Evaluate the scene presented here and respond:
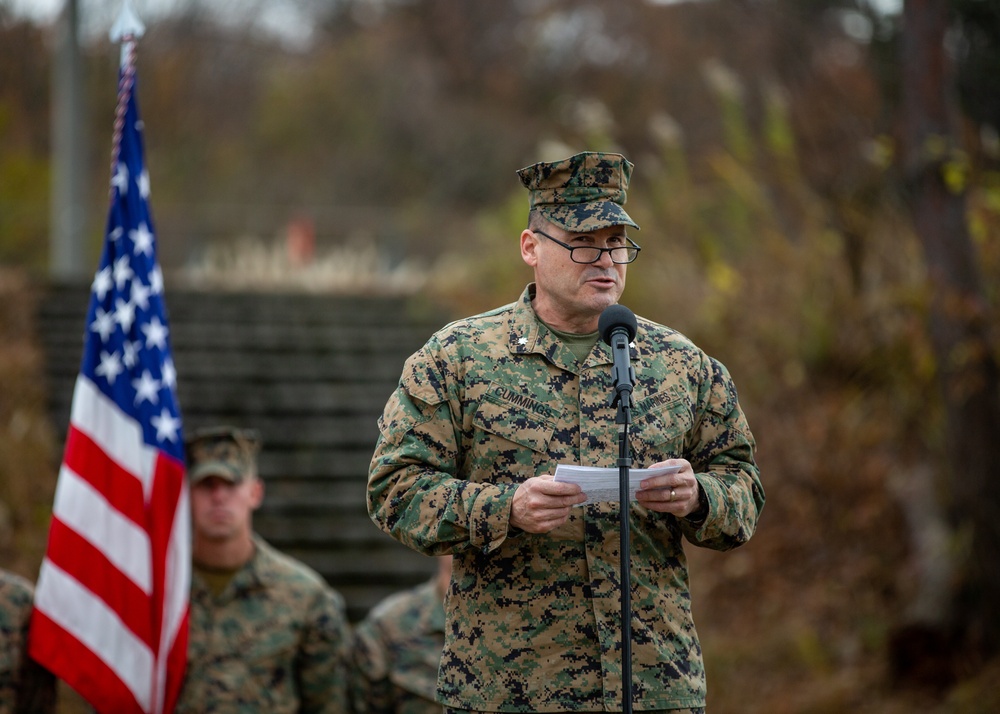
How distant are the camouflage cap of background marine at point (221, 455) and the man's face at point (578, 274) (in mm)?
2265

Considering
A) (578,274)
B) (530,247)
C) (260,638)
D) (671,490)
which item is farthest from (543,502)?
(260,638)

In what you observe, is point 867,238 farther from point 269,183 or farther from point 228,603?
point 269,183

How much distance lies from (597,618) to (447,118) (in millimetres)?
23166

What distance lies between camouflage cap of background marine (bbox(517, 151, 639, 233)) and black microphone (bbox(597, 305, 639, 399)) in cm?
29

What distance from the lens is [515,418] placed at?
3.12 meters

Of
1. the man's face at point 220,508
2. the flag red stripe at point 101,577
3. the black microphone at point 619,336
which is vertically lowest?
the flag red stripe at point 101,577

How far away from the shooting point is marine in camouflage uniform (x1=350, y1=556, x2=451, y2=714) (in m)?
5.07

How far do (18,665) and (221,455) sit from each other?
3.54ft

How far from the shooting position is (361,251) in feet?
67.5

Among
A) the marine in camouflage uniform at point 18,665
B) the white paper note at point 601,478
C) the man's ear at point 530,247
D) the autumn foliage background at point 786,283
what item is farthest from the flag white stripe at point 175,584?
the autumn foliage background at point 786,283

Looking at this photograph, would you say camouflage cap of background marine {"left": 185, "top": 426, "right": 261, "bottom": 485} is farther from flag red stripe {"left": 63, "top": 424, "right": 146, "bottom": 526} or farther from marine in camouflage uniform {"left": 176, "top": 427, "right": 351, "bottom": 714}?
flag red stripe {"left": 63, "top": 424, "right": 146, "bottom": 526}

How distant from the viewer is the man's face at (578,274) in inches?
123

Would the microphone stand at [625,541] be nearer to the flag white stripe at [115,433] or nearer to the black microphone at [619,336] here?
the black microphone at [619,336]

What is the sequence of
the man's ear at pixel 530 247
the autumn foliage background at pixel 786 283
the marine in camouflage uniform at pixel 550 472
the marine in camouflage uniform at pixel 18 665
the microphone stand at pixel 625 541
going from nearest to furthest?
the microphone stand at pixel 625 541 < the marine in camouflage uniform at pixel 550 472 < the man's ear at pixel 530 247 < the marine in camouflage uniform at pixel 18 665 < the autumn foliage background at pixel 786 283
